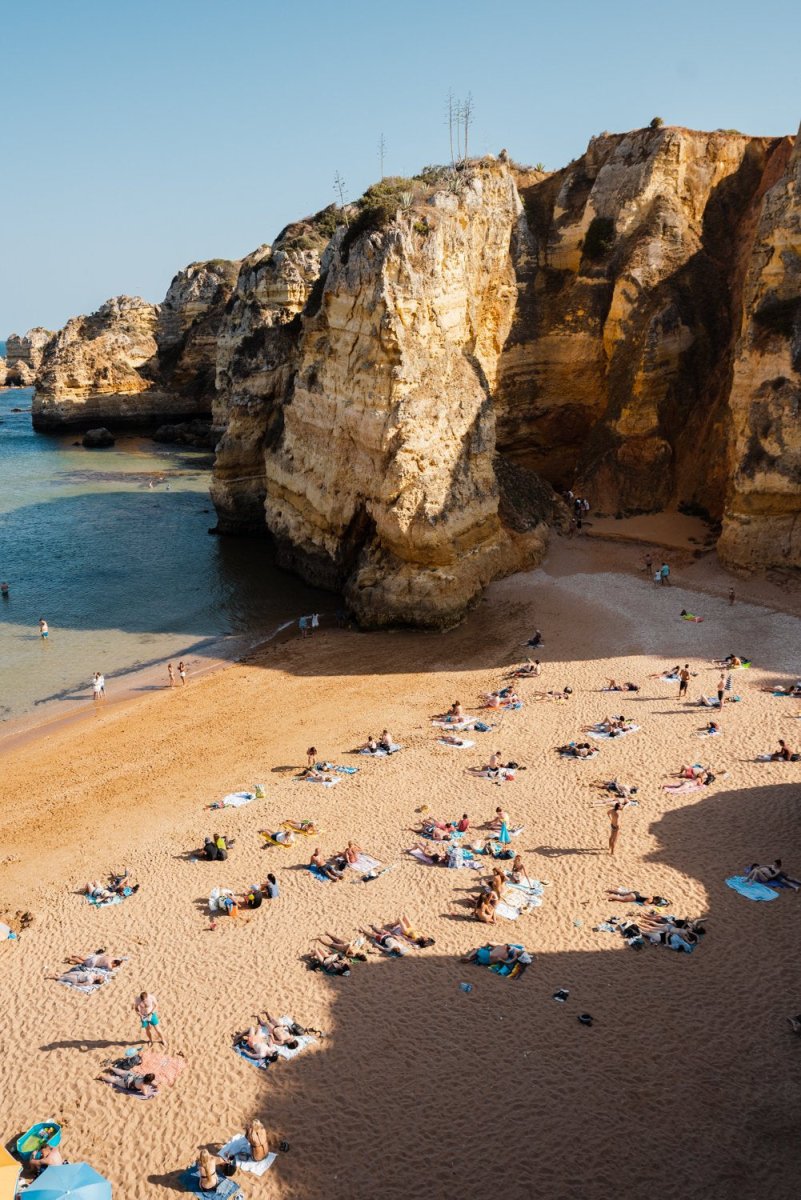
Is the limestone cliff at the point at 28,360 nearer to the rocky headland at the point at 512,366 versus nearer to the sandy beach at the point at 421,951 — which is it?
the rocky headland at the point at 512,366

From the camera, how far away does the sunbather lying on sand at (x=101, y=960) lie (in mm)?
13938

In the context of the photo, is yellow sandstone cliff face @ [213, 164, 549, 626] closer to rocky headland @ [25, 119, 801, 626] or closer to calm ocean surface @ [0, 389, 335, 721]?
rocky headland @ [25, 119, 801, 626]

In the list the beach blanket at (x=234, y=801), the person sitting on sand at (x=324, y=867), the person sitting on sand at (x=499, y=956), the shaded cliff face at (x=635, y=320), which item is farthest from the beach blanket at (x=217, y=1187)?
the shaded cliff face at (x=635, y=320)

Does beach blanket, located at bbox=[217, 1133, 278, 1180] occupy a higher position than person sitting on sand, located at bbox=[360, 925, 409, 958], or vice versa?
person sitting on sand, located at bbox=[360, 925, 409, 958]

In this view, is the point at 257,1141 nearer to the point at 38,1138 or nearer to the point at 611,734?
the point at 38,1138

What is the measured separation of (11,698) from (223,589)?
10.4m

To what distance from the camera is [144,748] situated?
2250 centimetres

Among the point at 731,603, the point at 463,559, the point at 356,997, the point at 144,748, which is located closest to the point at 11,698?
the point at 144,748

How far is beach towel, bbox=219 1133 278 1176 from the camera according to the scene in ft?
33.5

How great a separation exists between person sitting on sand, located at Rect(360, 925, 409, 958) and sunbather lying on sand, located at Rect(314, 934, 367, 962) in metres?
0.25

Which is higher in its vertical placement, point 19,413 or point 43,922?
point 19,413

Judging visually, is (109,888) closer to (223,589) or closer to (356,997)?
(356,997)

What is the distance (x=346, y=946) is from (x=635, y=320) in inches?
1157

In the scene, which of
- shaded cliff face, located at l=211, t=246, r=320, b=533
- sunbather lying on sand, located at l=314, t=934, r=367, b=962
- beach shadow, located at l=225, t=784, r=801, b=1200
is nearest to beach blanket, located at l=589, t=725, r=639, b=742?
beach shadow, located at l=225, t=784, r=801, b=1200
